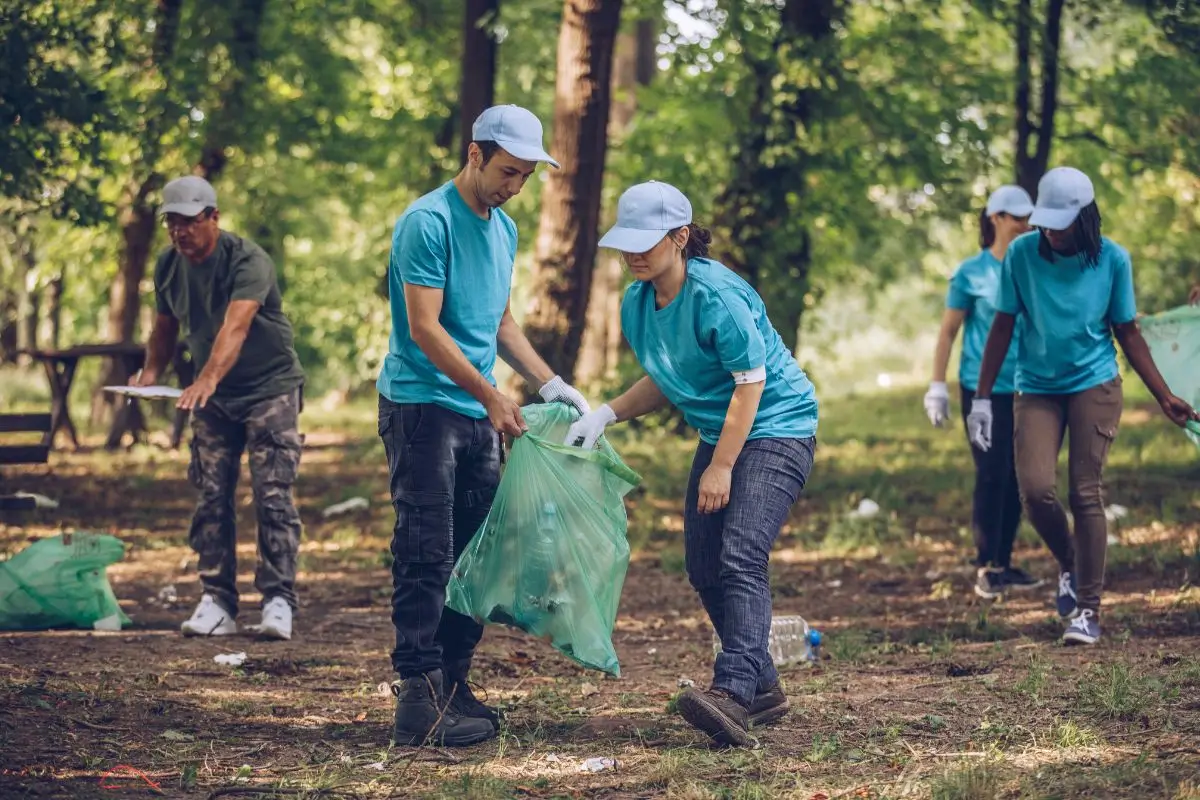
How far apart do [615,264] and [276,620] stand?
38.4ft

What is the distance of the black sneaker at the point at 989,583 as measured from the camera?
774 centimetres

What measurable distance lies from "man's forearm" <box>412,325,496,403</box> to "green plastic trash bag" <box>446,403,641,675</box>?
290 mm

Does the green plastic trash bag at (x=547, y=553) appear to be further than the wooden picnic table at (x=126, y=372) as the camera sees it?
No

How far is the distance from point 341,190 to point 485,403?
14.6 meters

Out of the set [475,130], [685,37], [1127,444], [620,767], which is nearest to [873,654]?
[620,767]

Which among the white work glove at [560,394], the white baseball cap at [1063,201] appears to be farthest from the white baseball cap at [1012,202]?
the white work glove at [560,394]

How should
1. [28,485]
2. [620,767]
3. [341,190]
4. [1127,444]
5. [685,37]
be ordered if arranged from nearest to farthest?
[620,767], [28,485], [1127,444], [685,37], [341,190]

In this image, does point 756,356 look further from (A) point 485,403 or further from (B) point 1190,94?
(B) point 1190,94

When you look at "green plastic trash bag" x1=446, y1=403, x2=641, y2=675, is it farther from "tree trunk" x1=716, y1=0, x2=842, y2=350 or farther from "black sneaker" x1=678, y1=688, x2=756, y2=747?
"tree trunk" x1=716, y1=0, x2=842, y2=350

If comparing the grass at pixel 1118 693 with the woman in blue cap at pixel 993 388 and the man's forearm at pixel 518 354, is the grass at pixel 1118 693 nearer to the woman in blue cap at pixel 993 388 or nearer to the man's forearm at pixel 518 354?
the man's forearm at pixel 518 354

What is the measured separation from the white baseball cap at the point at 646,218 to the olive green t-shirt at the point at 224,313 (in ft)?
8.35

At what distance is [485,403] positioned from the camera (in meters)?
4.62

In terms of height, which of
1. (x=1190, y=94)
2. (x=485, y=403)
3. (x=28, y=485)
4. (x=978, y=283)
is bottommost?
(x=28, y=485)

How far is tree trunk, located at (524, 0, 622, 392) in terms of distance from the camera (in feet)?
35.2
